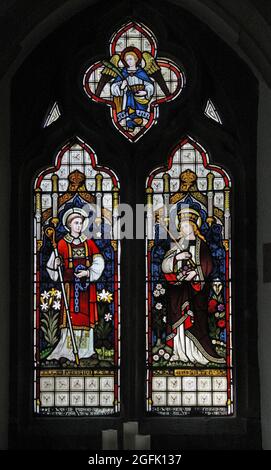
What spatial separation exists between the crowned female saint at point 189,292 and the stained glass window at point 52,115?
1133 millimetres

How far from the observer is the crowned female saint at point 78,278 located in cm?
973

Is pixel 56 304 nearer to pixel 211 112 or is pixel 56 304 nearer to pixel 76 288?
pixel 76 288

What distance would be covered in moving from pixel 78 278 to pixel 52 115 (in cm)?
120

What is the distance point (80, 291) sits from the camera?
9766mm

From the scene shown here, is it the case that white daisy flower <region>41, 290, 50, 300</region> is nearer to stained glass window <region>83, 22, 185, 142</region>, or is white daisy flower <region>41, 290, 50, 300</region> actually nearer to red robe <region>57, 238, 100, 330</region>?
red robe <region>57, 238, 100, 330</region>

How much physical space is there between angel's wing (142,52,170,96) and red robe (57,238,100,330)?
48.2 inches

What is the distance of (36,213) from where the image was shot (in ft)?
32.2

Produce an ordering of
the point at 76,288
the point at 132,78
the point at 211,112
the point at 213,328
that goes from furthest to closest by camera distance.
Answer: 1. the point at 132,78
2. the point at 211,112
3. the point at 76,288
4. the point at 213,328

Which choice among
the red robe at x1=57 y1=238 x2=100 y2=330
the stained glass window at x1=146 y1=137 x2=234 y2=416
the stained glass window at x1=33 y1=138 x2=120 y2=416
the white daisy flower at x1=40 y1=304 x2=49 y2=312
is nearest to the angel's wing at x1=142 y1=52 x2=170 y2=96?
the stained glass window at x1=146 y1=137 x2=234 y2=416

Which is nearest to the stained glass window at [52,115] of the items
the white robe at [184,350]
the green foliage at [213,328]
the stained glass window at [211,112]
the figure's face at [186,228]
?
A: the stained glass window at [211,112]

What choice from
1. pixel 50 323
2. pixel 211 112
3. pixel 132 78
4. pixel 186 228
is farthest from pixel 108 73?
pixel 50 323
